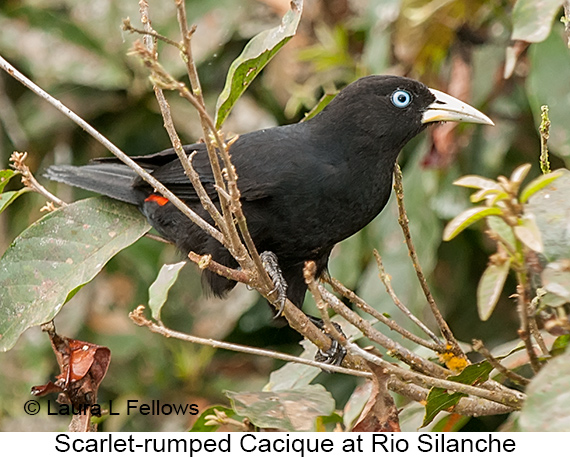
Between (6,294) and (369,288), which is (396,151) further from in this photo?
(6,294)

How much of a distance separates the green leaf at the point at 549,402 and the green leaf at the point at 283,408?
85cm

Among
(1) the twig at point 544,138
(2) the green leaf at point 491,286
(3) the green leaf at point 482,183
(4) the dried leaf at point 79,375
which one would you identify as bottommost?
(4) the dried leaf at point 79,375

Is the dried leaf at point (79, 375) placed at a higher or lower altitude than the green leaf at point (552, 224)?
lower

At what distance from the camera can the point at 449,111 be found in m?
2.85

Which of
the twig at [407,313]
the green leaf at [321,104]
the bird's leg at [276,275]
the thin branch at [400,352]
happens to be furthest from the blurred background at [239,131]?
the thin branch at [400,352]

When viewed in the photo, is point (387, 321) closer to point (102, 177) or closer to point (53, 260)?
point (53, 260)

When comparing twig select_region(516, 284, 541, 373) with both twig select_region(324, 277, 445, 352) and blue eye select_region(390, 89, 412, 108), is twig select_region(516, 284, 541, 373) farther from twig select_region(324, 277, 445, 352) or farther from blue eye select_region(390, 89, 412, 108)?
blue eye select_region(390, 89, 412, 108)

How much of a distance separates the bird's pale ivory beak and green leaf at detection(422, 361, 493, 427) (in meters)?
1.02

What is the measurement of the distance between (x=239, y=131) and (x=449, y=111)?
2264mm

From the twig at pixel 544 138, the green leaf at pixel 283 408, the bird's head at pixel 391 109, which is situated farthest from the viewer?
the bird's head at pixel 391 109

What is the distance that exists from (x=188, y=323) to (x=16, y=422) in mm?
1070

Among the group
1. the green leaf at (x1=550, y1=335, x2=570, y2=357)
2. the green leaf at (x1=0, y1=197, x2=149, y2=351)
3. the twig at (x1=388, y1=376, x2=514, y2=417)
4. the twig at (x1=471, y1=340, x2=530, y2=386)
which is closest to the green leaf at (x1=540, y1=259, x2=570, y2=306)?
the twig at (x1=471, y1=340, x2=530, y2=386)

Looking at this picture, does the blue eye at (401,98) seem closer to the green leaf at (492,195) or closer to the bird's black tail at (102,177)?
the bird's black tail at (102,177)

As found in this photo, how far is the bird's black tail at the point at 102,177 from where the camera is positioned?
3117 millimetres
